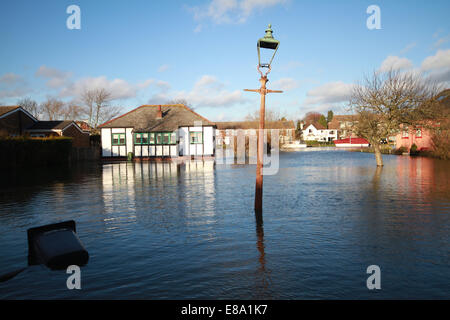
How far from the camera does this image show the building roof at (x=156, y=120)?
3981 cm

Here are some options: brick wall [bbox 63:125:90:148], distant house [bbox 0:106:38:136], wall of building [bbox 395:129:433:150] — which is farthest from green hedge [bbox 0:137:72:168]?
wall of building [bbox 395:129:433:150]

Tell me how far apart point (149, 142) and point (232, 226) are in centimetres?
3245

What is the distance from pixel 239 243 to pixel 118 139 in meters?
35.7

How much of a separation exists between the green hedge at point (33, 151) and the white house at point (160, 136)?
8419 millimetres

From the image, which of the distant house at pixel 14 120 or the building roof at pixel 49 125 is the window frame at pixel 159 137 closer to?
the building roof at pixel 49 125

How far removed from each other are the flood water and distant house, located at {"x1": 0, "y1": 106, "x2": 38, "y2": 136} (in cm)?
2564

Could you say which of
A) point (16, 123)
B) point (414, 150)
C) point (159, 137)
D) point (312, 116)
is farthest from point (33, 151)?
point (312, 116)

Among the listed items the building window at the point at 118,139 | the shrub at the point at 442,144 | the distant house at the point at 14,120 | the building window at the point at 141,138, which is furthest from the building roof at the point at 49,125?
the shrub at the point at 442,144

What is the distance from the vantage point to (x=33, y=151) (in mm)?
28062

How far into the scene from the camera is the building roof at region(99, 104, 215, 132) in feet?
131

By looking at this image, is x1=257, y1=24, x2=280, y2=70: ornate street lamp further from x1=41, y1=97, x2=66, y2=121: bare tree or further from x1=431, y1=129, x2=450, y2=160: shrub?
x1=41, y1=97, x2=66, y2=121: bare tree

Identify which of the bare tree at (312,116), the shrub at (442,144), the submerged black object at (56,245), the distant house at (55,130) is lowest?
the submerged black object at (56,245)
